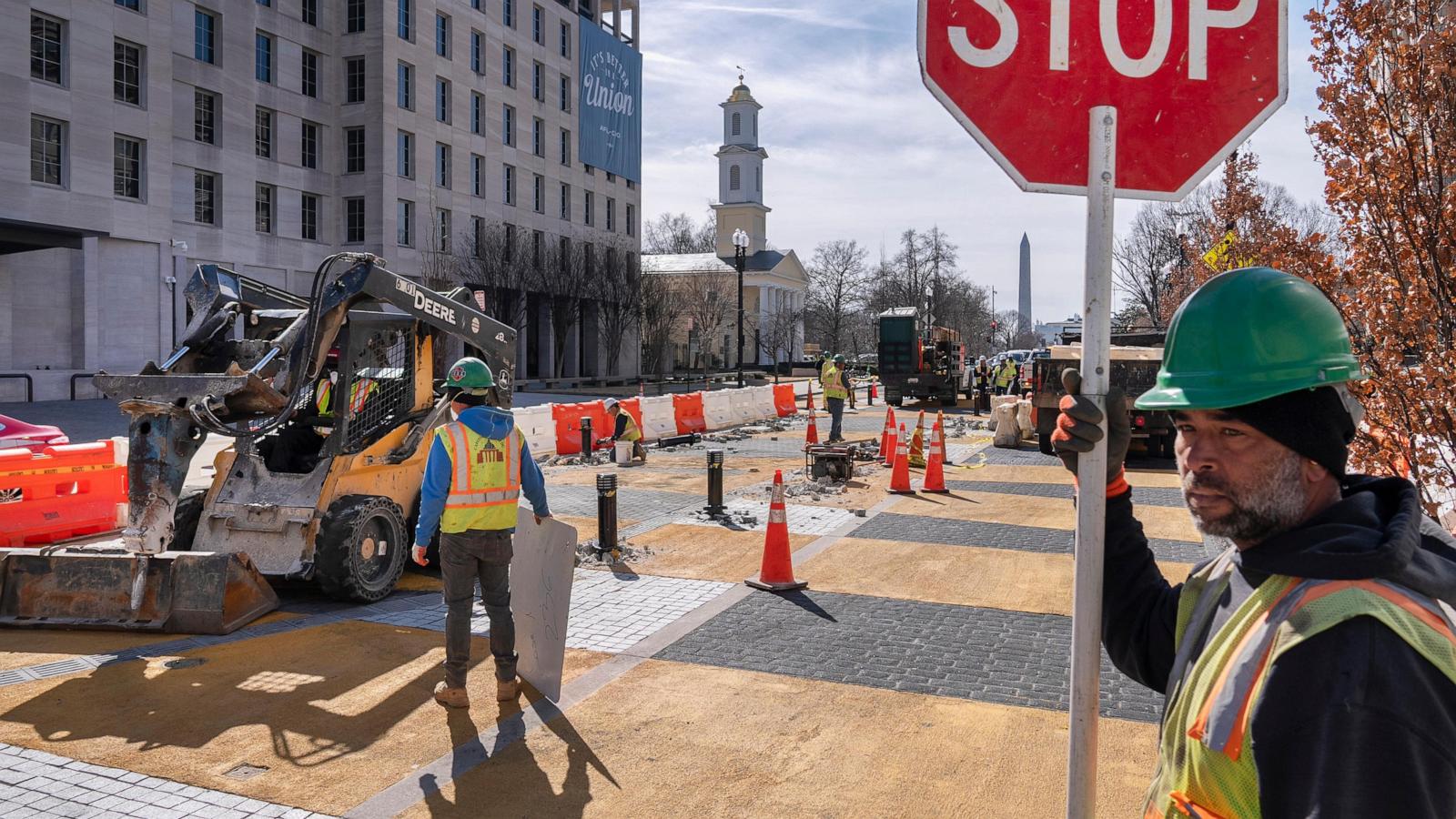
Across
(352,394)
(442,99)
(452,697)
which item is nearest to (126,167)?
(442,99)

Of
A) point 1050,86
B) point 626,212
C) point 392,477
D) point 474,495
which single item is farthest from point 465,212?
point 1050,86

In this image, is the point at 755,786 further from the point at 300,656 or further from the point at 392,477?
the point at 392,477

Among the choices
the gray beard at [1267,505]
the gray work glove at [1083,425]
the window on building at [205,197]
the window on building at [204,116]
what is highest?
the window on building at [204,116]

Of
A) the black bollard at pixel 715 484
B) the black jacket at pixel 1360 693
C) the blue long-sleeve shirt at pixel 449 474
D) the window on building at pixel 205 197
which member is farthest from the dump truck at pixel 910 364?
the black jacket at pixel 1360 693

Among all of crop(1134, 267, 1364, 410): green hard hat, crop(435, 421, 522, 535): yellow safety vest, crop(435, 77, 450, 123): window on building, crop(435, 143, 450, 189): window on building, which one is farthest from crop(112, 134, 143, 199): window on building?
crop(1134, 267, 1364, 410): green hard hat

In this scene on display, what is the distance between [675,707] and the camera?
6059 millimetres

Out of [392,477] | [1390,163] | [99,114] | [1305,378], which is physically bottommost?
[392,477]

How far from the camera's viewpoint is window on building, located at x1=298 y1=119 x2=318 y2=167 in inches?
1785

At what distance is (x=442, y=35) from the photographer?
5000 centimetres

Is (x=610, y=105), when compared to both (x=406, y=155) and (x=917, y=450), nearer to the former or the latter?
(x=406, y=155)

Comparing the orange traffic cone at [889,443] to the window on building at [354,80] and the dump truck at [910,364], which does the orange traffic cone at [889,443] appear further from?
the window on building at [354,80]

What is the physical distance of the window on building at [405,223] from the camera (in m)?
47.1

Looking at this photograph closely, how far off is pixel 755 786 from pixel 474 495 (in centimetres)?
255

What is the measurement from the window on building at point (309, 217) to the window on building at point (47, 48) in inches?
525
